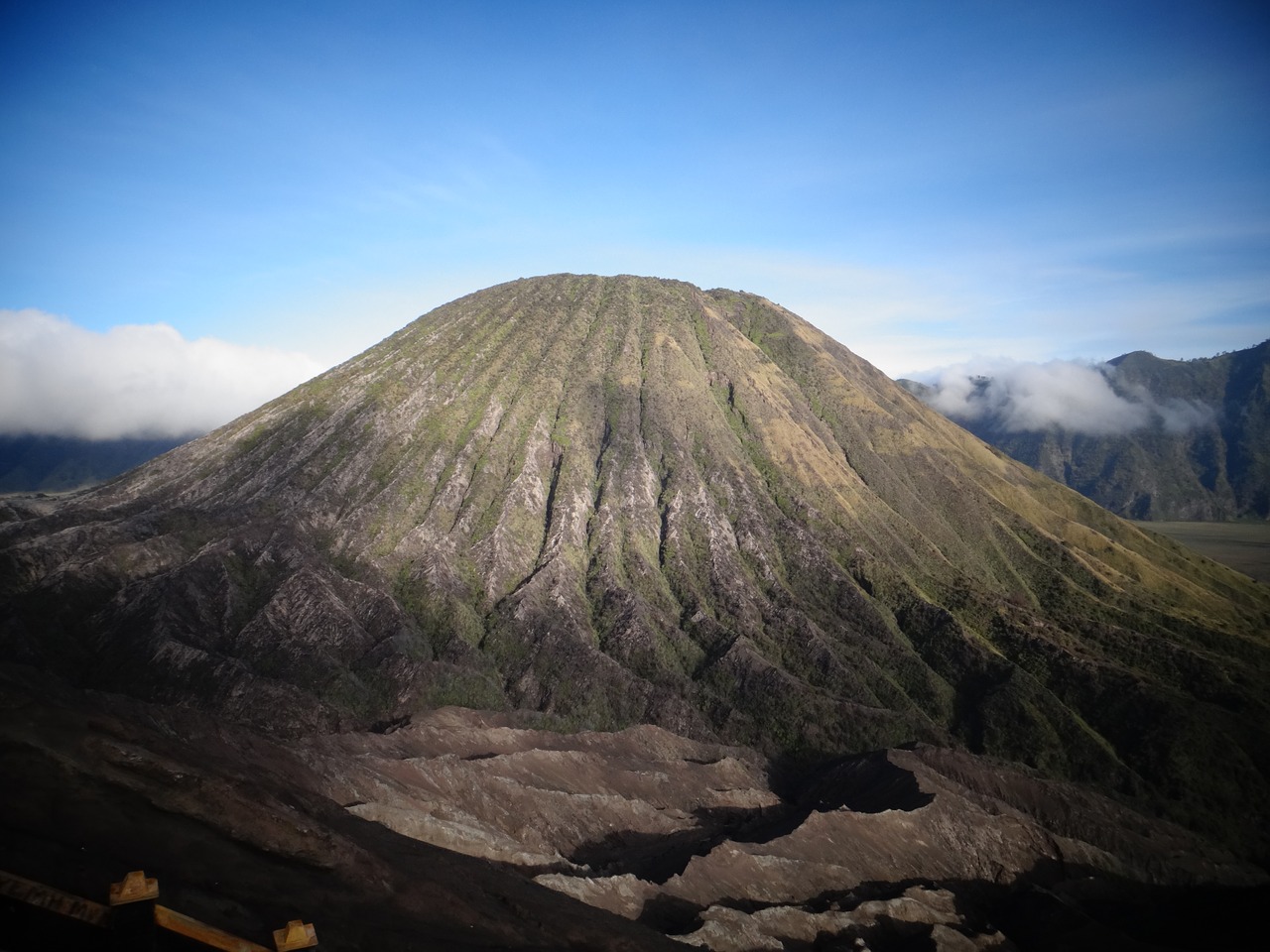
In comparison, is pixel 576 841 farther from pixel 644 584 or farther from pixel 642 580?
pixel 642 580

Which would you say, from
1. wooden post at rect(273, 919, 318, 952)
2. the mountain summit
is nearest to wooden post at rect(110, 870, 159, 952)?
wooden post at rect(273, 919, 318, 952)

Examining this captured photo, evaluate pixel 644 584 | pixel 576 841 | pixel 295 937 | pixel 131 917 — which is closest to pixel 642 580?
pixel 644 584

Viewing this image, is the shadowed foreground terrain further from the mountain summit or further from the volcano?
the mountain summit

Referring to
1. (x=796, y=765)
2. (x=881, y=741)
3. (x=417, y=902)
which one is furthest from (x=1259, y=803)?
(x=417, y=902)

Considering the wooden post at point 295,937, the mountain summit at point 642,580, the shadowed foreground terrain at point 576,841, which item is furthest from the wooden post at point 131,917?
the mountain summit at point 642,580

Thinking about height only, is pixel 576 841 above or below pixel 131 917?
below

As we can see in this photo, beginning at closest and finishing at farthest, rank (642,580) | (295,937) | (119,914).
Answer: (119,914), (295,937), (642,580)

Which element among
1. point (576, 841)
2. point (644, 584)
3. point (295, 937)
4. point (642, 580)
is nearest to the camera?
point (295, 937)
